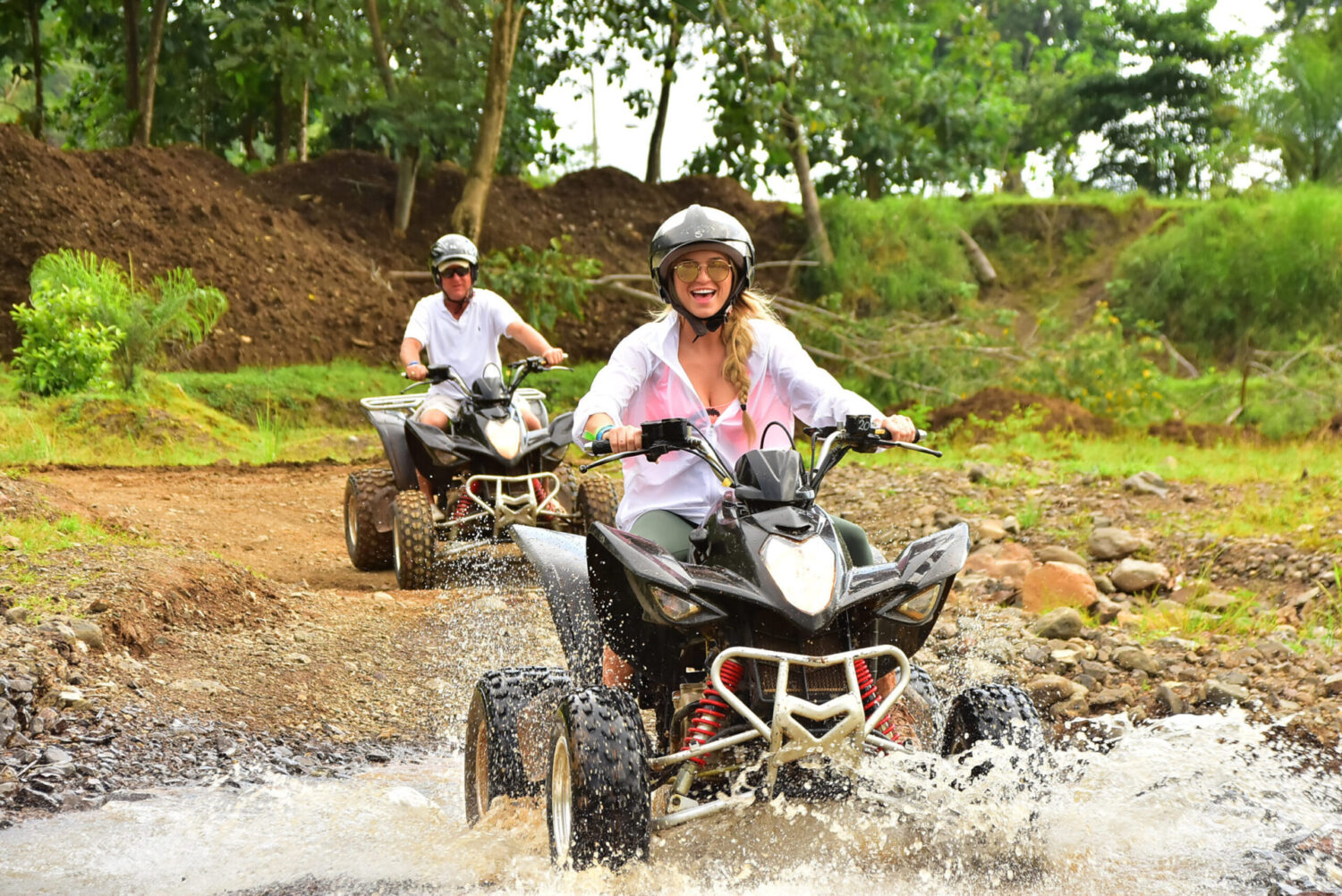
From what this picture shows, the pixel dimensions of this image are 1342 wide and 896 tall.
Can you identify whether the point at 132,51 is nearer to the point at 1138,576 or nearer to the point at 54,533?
the point at 54,533

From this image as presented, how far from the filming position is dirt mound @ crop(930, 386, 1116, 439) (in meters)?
14.0

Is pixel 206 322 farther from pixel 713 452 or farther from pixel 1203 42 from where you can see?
pixel 1203 42

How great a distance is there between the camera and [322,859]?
13.1ft

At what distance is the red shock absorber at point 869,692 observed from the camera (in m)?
3.59

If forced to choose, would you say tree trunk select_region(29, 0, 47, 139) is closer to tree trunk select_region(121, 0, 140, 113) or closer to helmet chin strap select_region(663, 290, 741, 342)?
tree trunk select_region(121, 0, 140, 113)

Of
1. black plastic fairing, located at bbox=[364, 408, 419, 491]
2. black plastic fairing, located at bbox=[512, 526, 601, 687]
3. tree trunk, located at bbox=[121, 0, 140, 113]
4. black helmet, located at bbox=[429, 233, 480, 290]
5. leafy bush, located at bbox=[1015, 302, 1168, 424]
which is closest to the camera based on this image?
black plastic fairing, located at bbox=[512, 526, 601, 687]

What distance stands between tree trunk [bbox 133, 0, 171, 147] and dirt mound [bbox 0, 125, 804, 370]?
658mm

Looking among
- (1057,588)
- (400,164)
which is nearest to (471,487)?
(1057,588)

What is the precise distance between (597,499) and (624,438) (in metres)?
4.17

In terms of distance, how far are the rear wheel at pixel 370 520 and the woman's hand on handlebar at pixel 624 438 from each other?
471 cm

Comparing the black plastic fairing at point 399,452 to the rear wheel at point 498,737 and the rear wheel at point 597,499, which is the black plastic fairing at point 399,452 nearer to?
the rear wheel at point 597,499

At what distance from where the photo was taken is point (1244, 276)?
18516 mm

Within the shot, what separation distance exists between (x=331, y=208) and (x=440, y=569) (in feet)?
43.2

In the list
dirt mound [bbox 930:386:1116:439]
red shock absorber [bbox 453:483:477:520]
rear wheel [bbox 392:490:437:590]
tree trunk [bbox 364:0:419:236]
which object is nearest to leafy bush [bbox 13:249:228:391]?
tree trunk [bbox 364:0:419:236]
